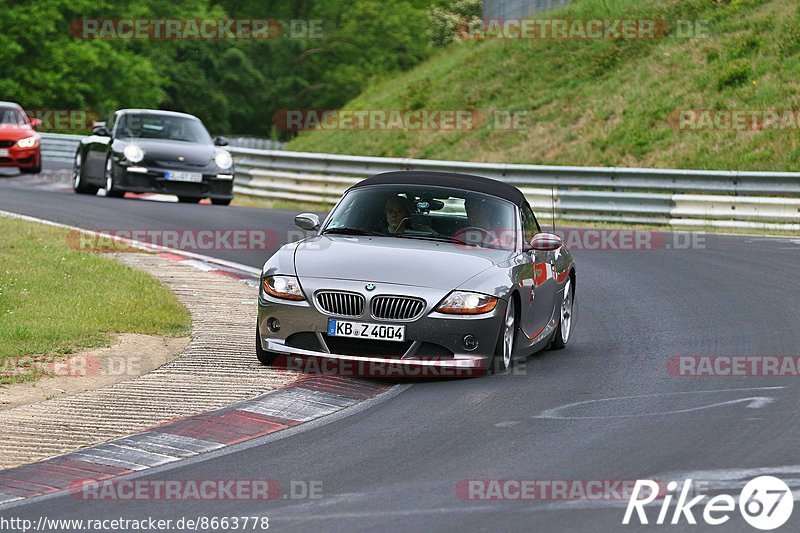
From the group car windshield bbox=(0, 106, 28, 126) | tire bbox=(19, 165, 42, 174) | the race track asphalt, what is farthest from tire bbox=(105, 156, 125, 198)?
the race track asphalt

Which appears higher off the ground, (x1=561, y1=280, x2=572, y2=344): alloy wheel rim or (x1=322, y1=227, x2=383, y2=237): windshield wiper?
(x1=322, y1=227, x2=383, y2=237): windshield wiper

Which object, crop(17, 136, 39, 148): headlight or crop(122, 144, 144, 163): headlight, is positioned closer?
crop(122, 144, 144, 163): headlight

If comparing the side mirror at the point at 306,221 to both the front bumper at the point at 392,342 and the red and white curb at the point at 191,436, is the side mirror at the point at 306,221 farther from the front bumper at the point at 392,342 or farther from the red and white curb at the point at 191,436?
the red and white curb at the point at 191,436

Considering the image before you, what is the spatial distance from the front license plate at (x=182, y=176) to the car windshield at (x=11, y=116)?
387 inches

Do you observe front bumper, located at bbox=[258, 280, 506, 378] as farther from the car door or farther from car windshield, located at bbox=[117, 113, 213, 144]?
car windshield, located at bbox=[117, 113, 213, 144]

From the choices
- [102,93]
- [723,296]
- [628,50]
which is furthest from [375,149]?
[102,93]

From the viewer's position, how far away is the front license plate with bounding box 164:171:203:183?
24.7m

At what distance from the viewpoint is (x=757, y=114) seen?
31344 millimetres

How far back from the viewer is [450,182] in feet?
37.0

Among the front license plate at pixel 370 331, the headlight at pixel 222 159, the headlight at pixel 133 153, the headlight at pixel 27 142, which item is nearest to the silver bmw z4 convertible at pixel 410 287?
the front license plate at pixel 370 331

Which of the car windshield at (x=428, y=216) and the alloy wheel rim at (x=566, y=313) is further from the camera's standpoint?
the alloy wheel rim at (x=566, y=313)

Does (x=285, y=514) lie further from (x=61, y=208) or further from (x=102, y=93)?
(x=102, y=93)

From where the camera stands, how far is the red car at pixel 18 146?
32500mm

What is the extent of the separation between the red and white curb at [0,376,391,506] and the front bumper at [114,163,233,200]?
51.0ft
